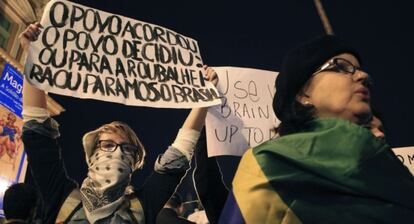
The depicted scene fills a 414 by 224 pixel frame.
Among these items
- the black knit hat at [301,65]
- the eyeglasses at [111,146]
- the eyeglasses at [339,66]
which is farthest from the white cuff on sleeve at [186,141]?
the eyeglasses at [339,66]

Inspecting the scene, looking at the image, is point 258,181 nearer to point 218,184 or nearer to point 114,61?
point 218,184

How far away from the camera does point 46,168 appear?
213 cm

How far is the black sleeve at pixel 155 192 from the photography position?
2.26 metres

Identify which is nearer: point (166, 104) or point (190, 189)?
point (166, 104)

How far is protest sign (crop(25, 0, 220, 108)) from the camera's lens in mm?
2420

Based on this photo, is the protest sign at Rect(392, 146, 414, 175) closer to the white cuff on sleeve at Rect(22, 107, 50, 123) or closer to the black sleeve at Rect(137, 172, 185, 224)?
the black sleeve at Rect(137, 172, 185, 224)

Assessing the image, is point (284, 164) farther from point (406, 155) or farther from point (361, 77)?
point (406, 155)

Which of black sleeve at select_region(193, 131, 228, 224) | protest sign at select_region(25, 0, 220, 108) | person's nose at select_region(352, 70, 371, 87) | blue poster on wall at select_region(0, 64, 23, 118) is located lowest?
black sleeve at select_region(193, 131, 228, 224)

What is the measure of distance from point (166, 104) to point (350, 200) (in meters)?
1.70

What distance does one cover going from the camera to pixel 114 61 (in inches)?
105

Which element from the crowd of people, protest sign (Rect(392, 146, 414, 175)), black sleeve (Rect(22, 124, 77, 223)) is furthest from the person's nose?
protest sign (Rect(392, 146, 414, 175))

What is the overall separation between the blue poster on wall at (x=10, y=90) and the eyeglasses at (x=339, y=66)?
13.3 meters

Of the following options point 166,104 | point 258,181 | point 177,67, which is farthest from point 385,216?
point 177,67

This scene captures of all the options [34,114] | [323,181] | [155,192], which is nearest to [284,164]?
[323,181]
